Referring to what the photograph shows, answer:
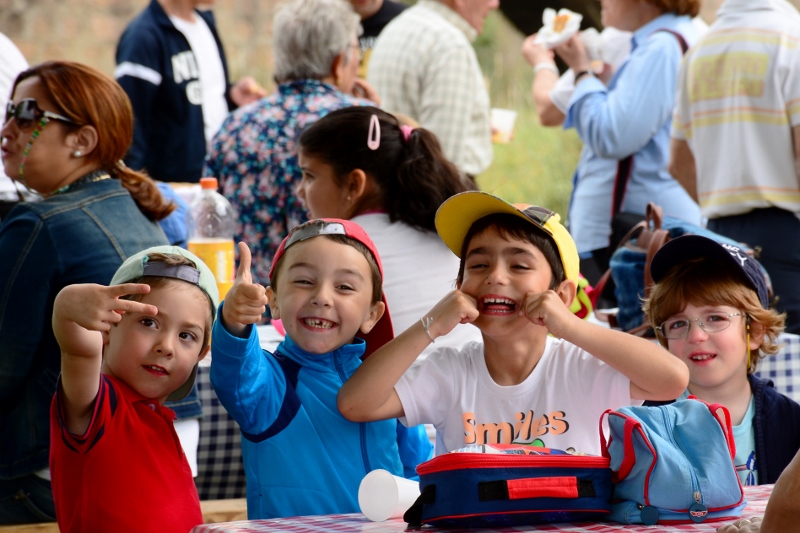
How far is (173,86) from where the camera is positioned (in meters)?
5.14

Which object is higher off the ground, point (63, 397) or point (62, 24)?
point (62, 24)

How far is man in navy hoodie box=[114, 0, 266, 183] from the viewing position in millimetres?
5043

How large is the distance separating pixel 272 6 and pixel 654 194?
18.9ft

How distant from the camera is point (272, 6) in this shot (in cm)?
909

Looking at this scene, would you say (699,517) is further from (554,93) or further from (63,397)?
(554,93)

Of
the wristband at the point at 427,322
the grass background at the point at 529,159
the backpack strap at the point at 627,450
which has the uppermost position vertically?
the grass background at the point at 529,159

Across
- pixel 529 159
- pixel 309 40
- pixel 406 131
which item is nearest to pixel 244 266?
pixel 406 131

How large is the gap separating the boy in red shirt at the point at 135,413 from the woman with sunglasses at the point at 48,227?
1.90 feet

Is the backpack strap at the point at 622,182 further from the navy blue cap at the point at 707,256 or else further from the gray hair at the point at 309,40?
the navy blue cap at the point at 707,256

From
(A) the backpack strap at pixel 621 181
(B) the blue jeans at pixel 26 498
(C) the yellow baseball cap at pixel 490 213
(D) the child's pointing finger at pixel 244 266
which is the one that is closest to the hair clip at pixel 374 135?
(C) the yellow baseball cap at pixel 490 213

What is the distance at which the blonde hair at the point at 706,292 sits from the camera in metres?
2.44

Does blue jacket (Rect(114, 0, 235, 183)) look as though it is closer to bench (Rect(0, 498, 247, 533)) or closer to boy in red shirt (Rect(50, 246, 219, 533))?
bench (Rect(0, 498, 247, 533))

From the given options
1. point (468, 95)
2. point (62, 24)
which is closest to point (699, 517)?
point (468, 95)

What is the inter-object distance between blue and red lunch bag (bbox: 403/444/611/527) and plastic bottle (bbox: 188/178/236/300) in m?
1.84
